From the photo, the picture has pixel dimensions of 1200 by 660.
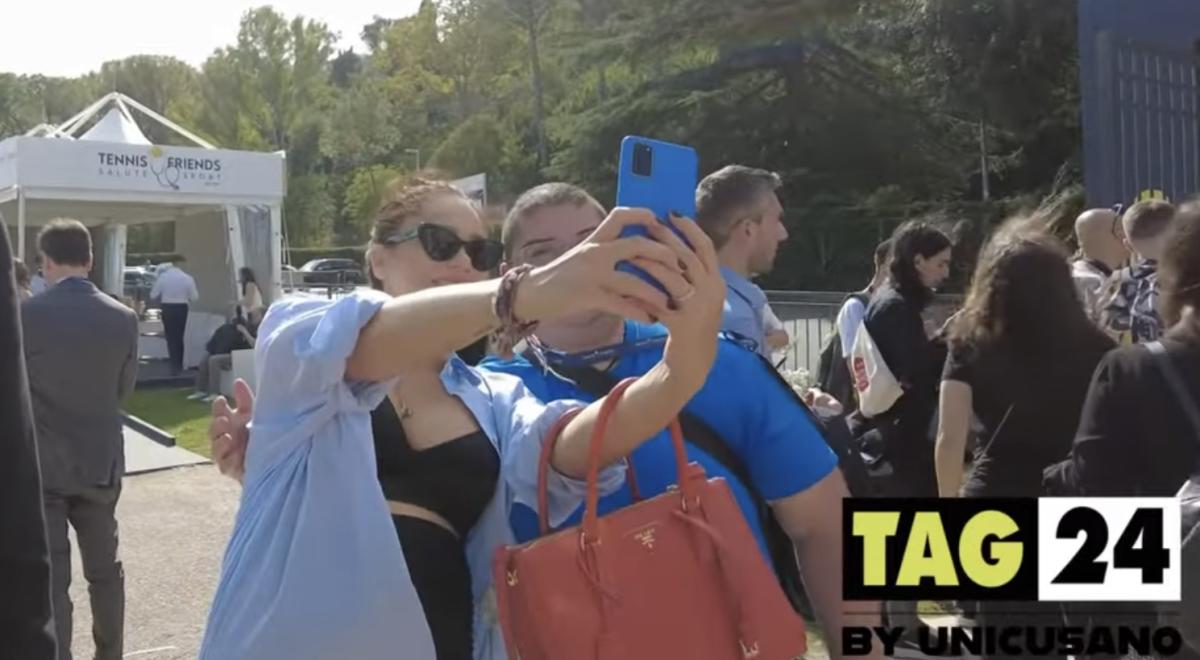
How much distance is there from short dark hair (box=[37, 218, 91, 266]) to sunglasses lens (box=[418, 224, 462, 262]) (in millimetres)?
3716

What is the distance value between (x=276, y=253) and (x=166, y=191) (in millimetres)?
1880

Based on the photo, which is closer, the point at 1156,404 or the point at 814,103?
the point at 1156,404

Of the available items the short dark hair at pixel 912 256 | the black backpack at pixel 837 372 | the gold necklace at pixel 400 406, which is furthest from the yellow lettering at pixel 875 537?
the black backpack at pixel 837 372

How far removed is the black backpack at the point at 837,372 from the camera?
5.46 meters

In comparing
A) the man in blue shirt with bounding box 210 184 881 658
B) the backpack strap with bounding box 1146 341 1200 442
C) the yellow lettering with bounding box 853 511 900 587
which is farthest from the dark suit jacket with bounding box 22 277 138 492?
the backpack strap with bounding box 1146 341 1200 442

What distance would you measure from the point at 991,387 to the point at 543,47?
43.1 meters

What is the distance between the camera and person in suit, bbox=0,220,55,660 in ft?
3.72

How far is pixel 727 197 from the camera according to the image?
12.0 feet

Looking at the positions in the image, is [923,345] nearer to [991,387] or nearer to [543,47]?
[991,387]

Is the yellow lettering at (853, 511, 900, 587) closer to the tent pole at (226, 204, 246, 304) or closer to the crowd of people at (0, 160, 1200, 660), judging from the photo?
the crowd of people at (0, 160, 1200, 660)

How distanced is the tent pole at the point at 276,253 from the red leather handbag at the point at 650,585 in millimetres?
15589

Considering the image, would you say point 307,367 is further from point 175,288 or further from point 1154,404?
point 175,288

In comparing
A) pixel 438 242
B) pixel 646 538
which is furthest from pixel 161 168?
pixel 646 538

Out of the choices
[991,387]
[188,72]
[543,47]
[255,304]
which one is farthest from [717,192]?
[188,72]
